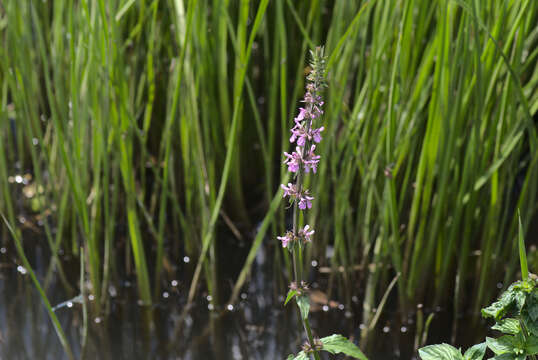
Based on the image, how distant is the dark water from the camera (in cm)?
136

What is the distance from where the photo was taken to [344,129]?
4.86 ft

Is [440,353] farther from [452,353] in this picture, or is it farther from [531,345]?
[531,345]

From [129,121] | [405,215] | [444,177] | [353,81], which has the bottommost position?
[405,215]

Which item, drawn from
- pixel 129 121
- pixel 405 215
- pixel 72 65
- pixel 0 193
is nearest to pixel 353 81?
pixel 405 215

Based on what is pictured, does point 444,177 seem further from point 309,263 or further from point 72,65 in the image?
point 72,65

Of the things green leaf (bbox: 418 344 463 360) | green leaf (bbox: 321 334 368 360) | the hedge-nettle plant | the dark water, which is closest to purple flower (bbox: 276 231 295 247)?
the hedge-nettle plant

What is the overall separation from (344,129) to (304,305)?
760 mm

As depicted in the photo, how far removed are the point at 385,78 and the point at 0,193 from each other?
1.14 metres

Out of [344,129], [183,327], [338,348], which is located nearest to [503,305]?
[338,348]

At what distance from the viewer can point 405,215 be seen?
1.50 metres

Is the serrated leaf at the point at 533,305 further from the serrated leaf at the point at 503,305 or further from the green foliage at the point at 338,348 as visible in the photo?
the green foliage at the point at 338,348

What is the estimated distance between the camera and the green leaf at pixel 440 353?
919 millimetres

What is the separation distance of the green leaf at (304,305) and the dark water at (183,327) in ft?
1.95

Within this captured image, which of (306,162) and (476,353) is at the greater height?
(306,162)
